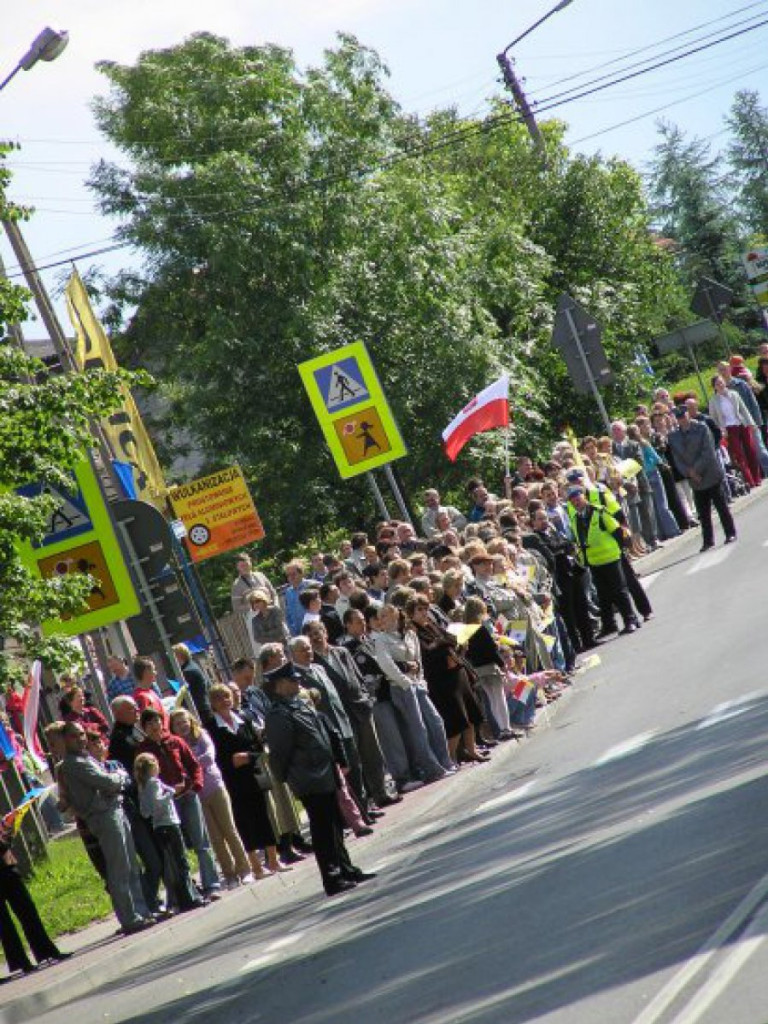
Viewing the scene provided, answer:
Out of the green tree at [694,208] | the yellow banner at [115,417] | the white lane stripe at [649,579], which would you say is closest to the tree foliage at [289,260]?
the white lane stripe at [649,579]

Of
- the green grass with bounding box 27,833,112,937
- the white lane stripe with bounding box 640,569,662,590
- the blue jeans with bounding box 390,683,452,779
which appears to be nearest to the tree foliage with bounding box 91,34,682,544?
the white lane stripe with bounding box 640,569,662,590

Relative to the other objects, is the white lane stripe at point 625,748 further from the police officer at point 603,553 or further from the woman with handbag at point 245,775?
the police officer at point 603,553

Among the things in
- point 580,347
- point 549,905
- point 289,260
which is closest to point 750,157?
point 289,260

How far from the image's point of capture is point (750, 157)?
111 meters

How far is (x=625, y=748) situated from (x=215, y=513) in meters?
17.7

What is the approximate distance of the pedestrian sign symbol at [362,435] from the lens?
23688 millimetres

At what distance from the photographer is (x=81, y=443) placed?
17.2 meters

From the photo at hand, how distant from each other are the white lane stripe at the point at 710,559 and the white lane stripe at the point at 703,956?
18.0 metres

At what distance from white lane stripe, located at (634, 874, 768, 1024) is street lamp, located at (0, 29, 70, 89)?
14.4 meters

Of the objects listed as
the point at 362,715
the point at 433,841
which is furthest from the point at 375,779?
the point at 433,841

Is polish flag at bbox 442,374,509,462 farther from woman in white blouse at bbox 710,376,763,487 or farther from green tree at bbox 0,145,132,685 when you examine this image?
green tree at bbox 0,145,132,685

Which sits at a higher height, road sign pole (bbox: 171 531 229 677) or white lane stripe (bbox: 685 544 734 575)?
road sign pole (bbox: 171 531 229 677)

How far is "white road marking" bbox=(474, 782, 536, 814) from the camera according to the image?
1541 cm

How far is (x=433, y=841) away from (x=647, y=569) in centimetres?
1510
